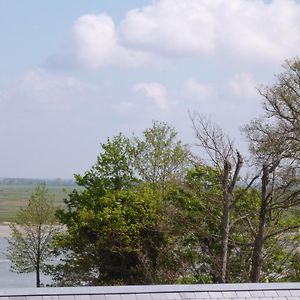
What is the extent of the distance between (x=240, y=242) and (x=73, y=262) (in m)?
7.47

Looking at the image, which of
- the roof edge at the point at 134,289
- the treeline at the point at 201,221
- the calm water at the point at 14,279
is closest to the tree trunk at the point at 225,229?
the treeline at the point at 201,221

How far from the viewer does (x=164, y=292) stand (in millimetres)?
13336

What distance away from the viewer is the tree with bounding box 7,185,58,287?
42.5m

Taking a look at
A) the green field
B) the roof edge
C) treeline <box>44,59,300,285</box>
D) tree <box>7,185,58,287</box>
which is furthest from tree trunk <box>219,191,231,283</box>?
the green field

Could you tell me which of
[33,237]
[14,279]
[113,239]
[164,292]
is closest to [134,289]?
[164,292]

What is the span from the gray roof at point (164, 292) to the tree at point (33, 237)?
91.8 feet

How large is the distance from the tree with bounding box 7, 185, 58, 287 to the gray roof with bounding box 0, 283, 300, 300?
27975 mm

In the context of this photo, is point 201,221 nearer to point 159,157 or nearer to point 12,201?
point 159,157

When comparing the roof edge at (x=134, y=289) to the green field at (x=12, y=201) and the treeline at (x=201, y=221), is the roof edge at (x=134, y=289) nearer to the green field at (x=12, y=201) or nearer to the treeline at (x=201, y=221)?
the treeline at (x=201, y=221)

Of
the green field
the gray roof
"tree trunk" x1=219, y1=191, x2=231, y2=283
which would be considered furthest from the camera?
the green field

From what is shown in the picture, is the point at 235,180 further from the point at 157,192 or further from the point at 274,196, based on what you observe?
the point at 157,192

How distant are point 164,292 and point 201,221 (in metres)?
20.2

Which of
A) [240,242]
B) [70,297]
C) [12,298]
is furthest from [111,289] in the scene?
[240,242]

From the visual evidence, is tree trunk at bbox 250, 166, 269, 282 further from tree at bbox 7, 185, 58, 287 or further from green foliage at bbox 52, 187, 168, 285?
tree at bbox 7, 185, 58, 287
